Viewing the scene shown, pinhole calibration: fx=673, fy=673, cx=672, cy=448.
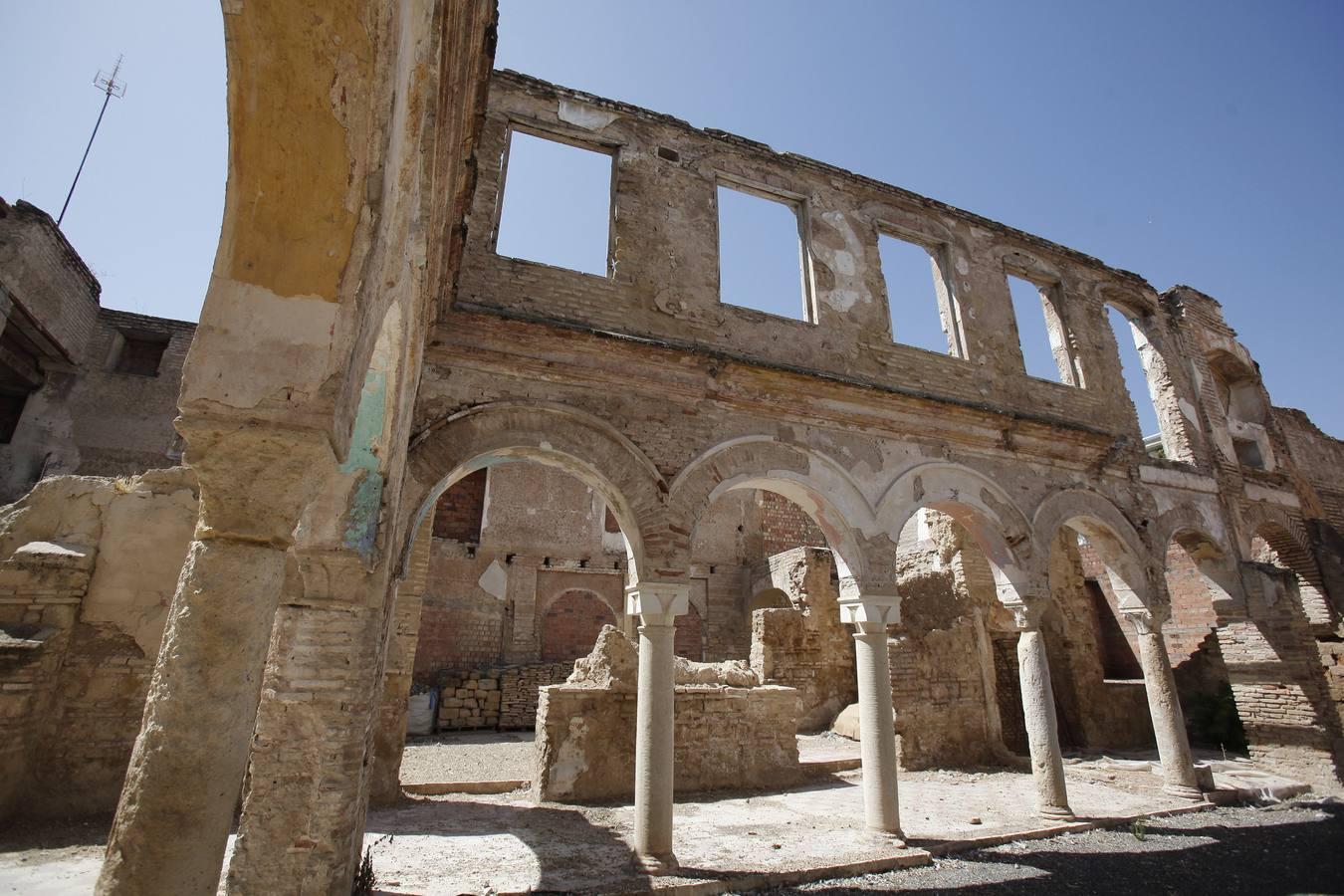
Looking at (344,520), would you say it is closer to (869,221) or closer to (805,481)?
→ (805,481)

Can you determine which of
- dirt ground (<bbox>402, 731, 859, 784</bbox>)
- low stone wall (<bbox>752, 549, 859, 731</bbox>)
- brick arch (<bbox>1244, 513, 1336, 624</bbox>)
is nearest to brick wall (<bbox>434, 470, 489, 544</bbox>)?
dirt ground (<bbox>402, 731, 859, 784</bbox>)

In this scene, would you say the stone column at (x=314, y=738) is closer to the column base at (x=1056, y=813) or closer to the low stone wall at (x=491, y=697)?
the column base at (x=1056, y=813)

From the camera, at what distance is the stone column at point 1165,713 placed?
27.1 feet

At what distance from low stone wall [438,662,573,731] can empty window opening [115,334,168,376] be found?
35.7 ft

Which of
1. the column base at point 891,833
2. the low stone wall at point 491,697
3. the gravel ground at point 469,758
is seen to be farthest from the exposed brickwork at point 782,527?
the column base at point 891,833

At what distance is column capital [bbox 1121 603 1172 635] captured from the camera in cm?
877

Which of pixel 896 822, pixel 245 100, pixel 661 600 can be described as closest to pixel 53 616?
pixel 661 600

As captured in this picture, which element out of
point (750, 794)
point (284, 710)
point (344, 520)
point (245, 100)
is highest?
point (245, 100)

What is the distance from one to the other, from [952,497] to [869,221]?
12.8 ft

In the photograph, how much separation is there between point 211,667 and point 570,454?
4.24m

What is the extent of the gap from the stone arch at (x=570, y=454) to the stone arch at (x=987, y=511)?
3.27 meters

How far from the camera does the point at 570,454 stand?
6258 mm

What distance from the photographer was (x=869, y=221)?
30.0 ft

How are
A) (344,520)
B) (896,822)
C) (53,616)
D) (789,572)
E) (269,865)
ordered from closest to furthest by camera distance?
(269,865) → (344,520) → (53,616) → (896,822) → (789,572)
